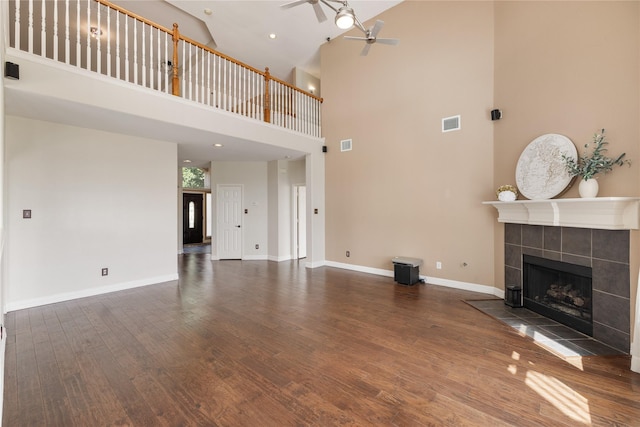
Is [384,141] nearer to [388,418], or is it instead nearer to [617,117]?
[617,117]

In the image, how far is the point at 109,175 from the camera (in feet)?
15.3

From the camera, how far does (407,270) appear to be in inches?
194

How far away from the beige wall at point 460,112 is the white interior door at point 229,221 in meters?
2.59

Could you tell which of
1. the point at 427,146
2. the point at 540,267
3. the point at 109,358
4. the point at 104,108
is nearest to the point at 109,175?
the point at 104,108

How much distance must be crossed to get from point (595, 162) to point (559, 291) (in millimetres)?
1609

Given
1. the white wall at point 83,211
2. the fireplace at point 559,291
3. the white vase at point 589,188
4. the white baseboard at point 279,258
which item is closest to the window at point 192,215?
the white baseboard at point 279,258

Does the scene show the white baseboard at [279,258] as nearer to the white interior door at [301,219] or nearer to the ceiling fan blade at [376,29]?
the white interior door at [301,219]

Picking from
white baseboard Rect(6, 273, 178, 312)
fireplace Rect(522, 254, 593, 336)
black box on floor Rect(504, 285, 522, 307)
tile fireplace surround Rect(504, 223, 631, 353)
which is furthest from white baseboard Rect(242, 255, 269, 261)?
tile fireplace surround Rect(504, 223, 631, 353)

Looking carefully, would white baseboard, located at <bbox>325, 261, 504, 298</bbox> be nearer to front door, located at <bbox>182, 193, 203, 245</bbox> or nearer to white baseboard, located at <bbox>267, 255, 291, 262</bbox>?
white baseboard, located at <bbox>267, 255, 291, 262</bbox>

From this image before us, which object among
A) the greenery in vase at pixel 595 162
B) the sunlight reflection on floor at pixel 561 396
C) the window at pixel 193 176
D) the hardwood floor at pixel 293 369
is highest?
the window at pixel 193 176

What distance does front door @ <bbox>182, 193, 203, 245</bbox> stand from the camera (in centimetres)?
1066

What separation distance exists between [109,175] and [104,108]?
1547mm

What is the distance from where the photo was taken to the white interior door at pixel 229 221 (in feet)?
24.7

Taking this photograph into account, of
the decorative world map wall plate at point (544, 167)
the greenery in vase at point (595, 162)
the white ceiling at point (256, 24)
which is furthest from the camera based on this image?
the white ceiling at point (256, 24)
